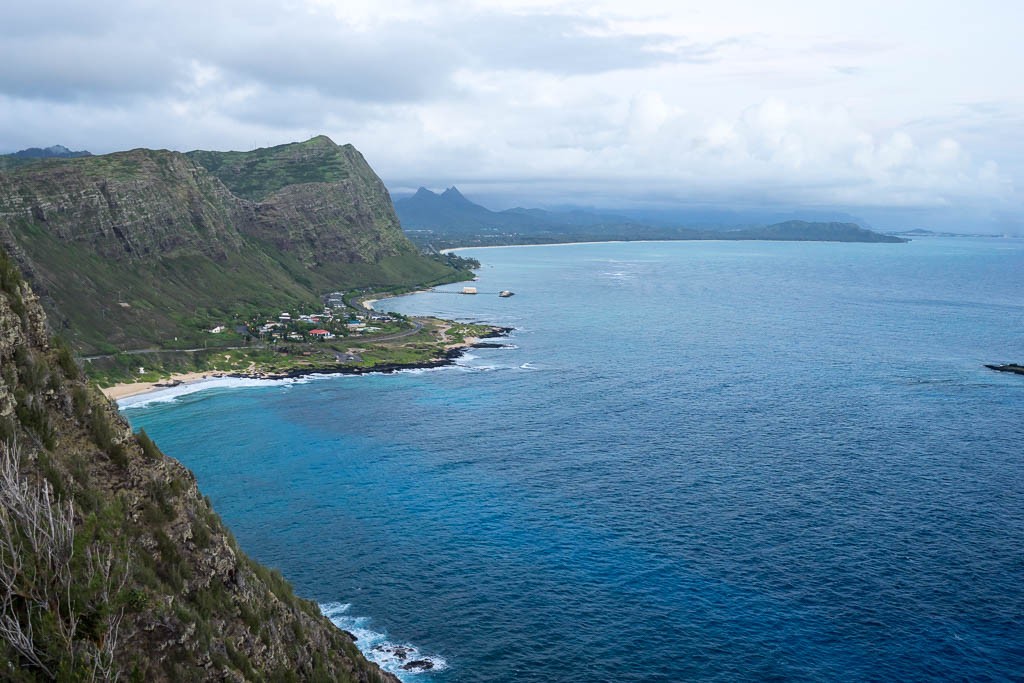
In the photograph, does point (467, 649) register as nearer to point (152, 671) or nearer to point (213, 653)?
point (213, 653)

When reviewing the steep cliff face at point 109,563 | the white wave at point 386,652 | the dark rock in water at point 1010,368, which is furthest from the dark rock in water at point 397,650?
the dark rock in water at point 1010,368

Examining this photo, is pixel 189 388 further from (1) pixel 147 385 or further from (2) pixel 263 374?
(2) pixel 263 374

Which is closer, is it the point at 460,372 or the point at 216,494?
the point at 216,494

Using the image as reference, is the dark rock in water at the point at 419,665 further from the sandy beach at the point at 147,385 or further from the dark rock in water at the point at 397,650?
the sandy beach at the point at 147,385

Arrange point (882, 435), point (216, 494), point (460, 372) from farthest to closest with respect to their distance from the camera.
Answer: point (460, 372) → point (882, 435) → point (216, 494)

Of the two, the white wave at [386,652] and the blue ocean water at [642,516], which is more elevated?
the blue ocean water at [642,516]

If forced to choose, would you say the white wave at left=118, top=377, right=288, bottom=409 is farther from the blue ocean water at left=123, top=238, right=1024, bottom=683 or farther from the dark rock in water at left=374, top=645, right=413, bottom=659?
the dark rock in water at left=374, top=645, right=413, bottom=659

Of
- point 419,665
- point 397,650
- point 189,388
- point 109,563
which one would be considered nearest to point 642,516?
point 397,650

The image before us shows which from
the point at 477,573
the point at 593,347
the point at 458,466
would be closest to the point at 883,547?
the point at 477,573
